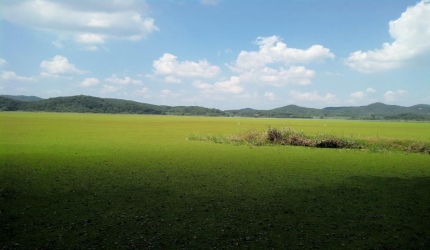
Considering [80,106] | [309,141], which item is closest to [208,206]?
[309,141]

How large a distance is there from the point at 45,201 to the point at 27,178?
10.3 feet

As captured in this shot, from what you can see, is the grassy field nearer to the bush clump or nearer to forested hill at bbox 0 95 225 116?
the bush clump

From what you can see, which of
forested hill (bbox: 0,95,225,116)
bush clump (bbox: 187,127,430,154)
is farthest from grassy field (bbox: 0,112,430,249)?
forested hill (bbox: 0,95,225,116)

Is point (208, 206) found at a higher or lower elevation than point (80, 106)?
lower

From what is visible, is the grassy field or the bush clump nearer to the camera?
the grassy field

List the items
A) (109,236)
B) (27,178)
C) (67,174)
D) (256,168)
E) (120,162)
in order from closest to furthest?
(109,236) → (27,178) → (67,174) → (256,168) → (120,162)

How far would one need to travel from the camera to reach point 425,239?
5633mm

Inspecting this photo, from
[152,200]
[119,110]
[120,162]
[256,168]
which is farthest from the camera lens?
[119,110]

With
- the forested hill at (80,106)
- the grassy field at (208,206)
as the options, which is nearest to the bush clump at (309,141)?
the grassy field at (208,206)

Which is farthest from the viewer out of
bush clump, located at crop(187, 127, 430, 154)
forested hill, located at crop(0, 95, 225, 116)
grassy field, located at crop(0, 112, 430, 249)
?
forested hill, located at crop(0, 95, 225, 116)

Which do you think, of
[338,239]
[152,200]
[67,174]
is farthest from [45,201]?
[338,239]

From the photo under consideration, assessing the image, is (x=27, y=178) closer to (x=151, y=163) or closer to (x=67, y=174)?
(x=67, y=174)

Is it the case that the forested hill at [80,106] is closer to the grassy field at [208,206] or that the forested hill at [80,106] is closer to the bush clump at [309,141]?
the bush clump at [309,141]

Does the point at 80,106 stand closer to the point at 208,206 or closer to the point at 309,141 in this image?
the point at 309,141
